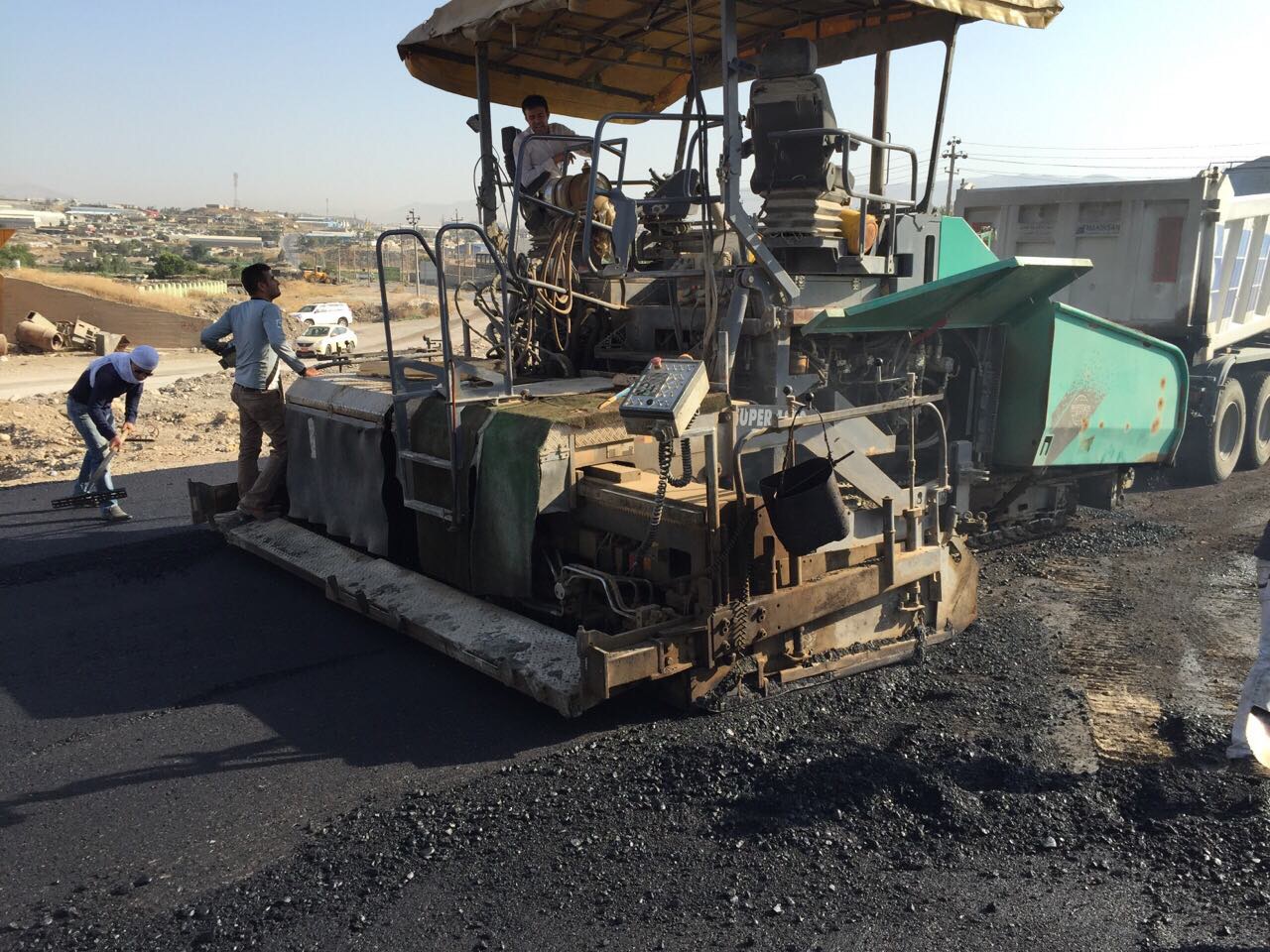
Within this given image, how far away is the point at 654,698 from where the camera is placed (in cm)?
438

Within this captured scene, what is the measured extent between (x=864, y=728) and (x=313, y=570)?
3.11m

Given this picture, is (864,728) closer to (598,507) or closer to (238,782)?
(598,507)

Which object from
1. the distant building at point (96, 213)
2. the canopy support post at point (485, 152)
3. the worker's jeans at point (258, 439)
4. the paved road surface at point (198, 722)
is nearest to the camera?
the paved road surface at point (198, 722)

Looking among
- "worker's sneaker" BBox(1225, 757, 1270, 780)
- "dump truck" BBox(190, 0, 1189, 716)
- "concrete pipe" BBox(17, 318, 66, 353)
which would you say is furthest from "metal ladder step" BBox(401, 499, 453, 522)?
"concrete pipe" BBox(17, 318, 66, 353)

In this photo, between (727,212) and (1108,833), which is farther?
(727,212)

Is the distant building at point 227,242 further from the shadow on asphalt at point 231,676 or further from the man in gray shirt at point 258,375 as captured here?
the shadow on asphalt at point 231,676

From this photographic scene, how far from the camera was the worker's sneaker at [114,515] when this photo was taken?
7.56m

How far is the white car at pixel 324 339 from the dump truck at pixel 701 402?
18490 mm

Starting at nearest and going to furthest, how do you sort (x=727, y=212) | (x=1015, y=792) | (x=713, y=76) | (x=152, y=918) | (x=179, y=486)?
1. (x=152, y=918)
2. (x=1015, y=792)
3. (x=727, y=212)
4. (x=713, y=76)
5. (x=179, y=486)

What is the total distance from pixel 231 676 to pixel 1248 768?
414 cm

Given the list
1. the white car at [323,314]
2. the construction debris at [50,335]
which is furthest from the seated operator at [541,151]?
the white car at [323,314]

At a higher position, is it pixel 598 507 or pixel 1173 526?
pixel 598 507

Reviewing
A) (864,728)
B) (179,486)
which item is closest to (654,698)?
(864,728)

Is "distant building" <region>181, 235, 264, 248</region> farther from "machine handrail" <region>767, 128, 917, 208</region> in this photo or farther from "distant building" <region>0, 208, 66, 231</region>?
"machine handrail" <region>767, 128, 917, 208</region>
